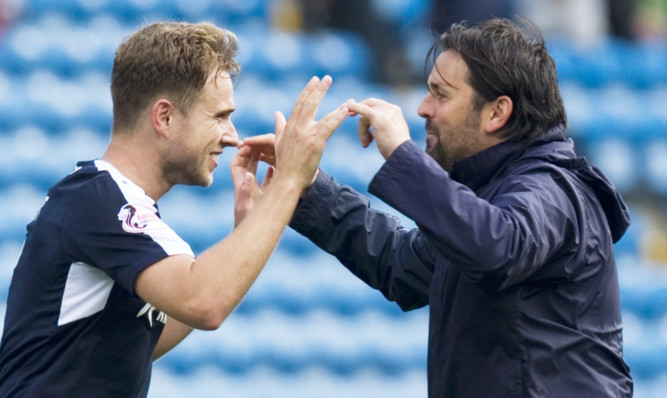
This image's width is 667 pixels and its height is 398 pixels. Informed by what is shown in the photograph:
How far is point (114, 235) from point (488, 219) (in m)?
0.90

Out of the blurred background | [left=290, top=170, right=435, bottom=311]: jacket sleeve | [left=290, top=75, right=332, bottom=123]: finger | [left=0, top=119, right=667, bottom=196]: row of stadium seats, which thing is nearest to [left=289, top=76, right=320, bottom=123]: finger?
[left=290, top=75, right=332, bottom=123]: finger

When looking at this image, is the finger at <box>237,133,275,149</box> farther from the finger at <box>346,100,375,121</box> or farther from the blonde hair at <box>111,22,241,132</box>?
the finger at <box>346,100,375,121</box>

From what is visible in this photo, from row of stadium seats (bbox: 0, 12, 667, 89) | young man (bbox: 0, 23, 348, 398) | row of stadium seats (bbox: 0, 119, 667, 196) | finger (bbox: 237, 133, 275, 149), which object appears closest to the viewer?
young man (bbox: 0, 23, 348, 398)

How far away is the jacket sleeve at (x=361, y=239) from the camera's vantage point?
10.8 feet

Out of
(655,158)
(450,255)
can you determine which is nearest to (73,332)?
(450,255)

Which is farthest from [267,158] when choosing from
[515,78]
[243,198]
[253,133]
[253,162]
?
[253,133]

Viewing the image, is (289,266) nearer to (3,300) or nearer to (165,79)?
(3,300)

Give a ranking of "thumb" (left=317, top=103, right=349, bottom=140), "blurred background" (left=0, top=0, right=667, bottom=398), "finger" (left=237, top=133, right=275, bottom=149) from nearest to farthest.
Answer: "thumb" (left=317, top=103, right=349, bottom=140)
"finger" (left=237, top=133, right=275, bottom=149)
"blurred background" (left=0, top=0, right=667, bottom=398)

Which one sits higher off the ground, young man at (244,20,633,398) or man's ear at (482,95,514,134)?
man's ear at (482,95,514,134)

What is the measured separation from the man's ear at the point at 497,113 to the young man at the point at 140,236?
45cm

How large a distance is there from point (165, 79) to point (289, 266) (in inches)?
163

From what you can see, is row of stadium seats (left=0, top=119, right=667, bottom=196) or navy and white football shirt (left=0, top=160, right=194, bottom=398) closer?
navy and white football shirt (left=0, top=160, right=194, bottom=398)

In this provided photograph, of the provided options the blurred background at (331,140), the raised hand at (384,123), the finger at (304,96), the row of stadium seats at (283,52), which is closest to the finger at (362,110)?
the raised hand at (384,123)

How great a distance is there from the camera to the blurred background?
672 centimetres
